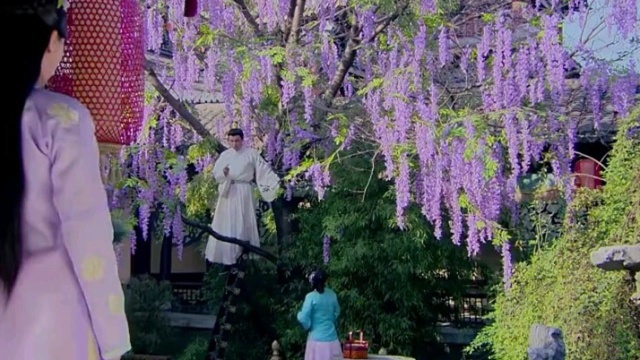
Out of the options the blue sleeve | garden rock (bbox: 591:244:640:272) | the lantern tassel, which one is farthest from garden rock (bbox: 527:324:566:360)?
the lantern tassel

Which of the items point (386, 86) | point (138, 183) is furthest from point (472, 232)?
point (138, 183)

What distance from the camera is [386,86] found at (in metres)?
6.59

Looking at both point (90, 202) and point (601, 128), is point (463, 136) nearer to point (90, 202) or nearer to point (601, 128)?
point (601, 128)

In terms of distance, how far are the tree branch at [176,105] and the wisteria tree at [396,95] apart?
14 millimetres

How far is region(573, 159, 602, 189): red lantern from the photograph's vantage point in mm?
7133

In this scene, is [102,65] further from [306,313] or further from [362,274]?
[362,274]

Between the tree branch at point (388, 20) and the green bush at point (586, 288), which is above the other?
the tree branch at point (388, 20)

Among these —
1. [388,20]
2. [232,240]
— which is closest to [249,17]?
[388,20]

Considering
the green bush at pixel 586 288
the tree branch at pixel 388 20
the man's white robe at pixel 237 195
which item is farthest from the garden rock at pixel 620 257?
the man's white robe at pixel 237 195

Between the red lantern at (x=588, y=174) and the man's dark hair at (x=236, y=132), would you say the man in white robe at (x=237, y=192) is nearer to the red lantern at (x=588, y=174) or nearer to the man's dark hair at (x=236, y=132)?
the man's dark hair at (x=236, y=132)

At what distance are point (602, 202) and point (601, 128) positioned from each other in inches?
51.7

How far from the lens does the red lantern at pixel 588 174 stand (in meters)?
7.13

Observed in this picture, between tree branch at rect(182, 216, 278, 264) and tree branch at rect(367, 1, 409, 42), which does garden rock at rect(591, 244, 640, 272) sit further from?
tree branch at rect(182, 216, 278, 264)

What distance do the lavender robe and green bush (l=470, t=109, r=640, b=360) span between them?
4.92 m
